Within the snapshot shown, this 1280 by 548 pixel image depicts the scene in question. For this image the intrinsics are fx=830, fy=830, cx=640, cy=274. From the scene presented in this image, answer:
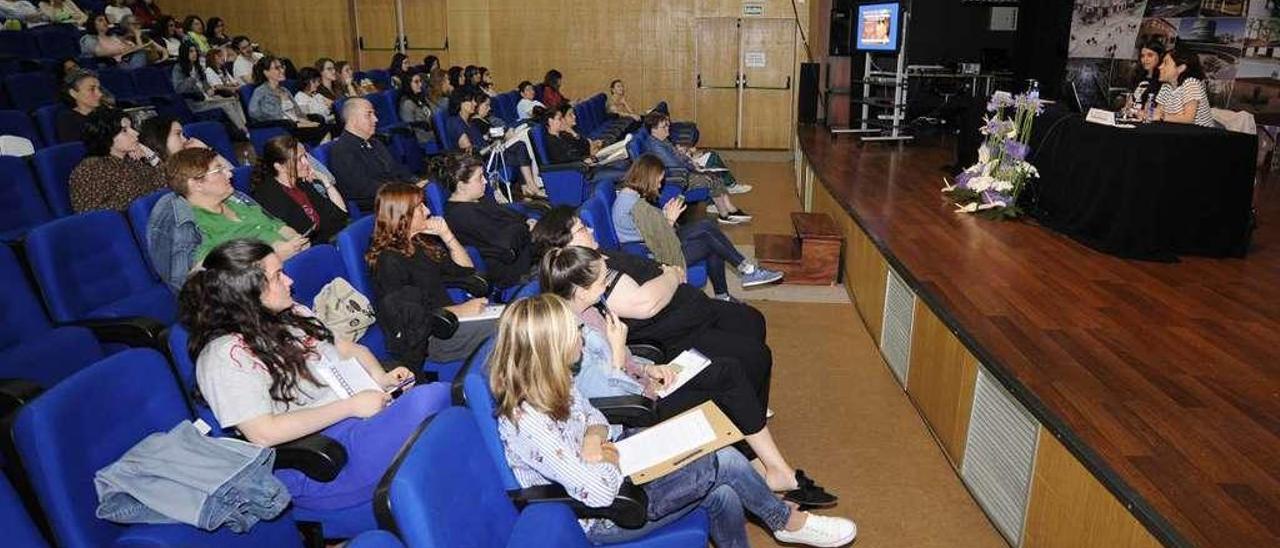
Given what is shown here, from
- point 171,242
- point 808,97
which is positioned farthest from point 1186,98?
point 808,97

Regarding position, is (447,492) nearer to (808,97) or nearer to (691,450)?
(691,450)

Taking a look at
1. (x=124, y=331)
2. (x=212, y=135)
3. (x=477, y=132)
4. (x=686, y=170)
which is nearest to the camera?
(x=124, y=331)

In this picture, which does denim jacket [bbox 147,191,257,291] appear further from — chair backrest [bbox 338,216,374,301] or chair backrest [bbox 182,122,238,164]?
chair backrest [bbox 182,122,238,164]

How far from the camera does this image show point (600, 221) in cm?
438

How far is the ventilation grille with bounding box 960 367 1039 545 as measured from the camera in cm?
276

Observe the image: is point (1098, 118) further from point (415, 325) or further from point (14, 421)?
point (14, 421)

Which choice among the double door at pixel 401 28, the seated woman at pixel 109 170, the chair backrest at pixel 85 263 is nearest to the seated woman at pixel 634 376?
the chair backrest at pixel 85 263

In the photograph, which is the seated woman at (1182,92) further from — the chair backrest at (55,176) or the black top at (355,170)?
the chair backrest at (55,176)

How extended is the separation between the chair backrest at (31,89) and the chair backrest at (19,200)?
3393 mm

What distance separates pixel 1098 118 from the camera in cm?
522

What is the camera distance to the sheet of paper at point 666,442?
235 cm

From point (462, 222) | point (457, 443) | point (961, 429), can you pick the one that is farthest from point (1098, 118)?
point (457, 443)

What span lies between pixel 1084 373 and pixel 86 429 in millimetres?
3149

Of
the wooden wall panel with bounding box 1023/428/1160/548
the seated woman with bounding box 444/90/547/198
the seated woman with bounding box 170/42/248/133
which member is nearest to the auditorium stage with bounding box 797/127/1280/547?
the wooden wall panel with bounding box 1023/428/1160/548
